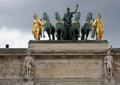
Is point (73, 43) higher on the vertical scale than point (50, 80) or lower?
higher

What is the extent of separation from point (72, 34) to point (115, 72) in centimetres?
400

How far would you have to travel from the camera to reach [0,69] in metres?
25.7

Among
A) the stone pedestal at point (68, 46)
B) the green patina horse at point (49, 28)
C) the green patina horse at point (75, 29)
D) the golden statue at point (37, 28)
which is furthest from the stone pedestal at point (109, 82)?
the golden statue at point (37, 28)

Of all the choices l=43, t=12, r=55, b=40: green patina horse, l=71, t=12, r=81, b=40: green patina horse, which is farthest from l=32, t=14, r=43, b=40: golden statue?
l=71, t=12, r=81, b=40: green patina horse

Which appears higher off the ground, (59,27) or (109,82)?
(59,27)

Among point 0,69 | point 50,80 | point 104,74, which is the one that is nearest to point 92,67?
point 104,74

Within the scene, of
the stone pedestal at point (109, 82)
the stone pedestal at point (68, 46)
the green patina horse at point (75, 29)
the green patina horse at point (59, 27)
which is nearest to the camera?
the stone pedestal at point (109, 82)

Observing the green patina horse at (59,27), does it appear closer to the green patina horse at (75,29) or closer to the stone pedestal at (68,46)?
the green patina horse at (75,29)

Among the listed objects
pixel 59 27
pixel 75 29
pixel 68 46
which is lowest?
pixel 68 46

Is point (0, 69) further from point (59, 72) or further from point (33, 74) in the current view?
point (59, 72)

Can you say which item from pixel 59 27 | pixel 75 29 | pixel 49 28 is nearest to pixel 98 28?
pixel 75 29

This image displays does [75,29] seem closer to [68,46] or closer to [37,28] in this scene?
[68,46]

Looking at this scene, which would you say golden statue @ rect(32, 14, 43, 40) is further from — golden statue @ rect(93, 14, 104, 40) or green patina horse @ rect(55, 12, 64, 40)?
golden statue @ rect(93, 14, 104, 40)

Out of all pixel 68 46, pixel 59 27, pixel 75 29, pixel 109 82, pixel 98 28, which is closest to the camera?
pixel 109 82
